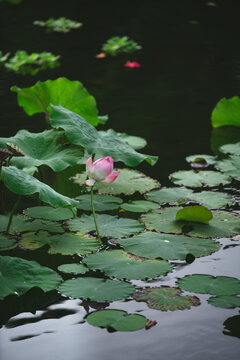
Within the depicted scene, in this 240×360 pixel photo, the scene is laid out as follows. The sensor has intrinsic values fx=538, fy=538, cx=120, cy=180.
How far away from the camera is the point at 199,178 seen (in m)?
2.18

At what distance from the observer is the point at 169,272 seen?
148cm

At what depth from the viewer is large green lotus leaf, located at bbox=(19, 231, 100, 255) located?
62.7 inches

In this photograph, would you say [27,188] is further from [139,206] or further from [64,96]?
[64,96]

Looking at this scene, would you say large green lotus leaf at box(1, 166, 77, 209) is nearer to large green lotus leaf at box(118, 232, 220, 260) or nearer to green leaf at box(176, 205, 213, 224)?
large green lotus leaf at box(118, 232, 220, 260)

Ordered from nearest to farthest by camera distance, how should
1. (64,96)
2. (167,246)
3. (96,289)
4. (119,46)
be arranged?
(96,289) → (167,246) → (64,96) → (119,46)

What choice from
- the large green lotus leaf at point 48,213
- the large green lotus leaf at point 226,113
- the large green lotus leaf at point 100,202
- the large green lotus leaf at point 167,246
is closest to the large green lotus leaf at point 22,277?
the large green lotus leaf at point 167,246

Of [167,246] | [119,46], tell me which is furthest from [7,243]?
[119,46]

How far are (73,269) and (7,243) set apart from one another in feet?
0.89


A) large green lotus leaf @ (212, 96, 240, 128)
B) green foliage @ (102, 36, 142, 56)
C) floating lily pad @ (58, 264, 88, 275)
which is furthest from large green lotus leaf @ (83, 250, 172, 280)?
green foliage @ (102, 36, 142, 56)

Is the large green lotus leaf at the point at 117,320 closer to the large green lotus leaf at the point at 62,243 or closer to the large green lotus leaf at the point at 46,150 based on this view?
the large green lotus leaf at the point at 62,243

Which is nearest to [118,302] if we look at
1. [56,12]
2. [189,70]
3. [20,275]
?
[20,275]

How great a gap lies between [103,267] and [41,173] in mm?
582

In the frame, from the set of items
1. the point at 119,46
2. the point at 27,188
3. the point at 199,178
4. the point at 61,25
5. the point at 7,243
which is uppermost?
the point at 61,25

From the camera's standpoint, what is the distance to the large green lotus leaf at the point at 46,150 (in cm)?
173
